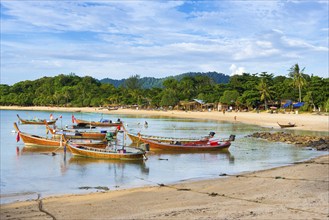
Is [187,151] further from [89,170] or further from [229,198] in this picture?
[229,198]

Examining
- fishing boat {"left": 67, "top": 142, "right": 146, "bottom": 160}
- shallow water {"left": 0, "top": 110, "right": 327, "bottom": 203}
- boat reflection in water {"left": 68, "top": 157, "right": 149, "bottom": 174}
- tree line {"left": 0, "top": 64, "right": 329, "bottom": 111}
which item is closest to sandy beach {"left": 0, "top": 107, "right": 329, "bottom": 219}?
shallow water {"left": 0, "top": 110, "right": 327, "bottom": 203}

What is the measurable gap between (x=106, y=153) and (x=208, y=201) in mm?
11660

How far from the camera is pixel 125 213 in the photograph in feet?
34.4

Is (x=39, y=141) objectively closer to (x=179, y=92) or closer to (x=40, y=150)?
(x=40, y=150)

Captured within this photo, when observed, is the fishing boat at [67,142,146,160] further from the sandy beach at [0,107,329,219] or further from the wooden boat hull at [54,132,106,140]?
the wooden boat hull at [54,132,106,140]

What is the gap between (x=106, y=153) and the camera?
73.8ft

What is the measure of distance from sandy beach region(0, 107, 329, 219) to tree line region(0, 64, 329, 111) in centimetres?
4794

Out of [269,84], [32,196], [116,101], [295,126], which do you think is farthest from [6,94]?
[32,196]

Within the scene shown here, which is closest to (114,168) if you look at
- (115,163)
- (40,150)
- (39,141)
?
(115,163)

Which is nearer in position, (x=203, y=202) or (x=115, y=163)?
(x=203, y=202)

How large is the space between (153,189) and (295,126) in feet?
115

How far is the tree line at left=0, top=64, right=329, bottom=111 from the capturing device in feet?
232

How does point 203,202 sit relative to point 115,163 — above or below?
above

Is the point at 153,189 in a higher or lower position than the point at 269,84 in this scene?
lower
